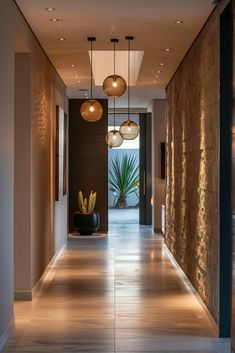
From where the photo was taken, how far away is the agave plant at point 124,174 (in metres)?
20.3

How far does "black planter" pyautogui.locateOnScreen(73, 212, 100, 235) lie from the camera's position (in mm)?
14297

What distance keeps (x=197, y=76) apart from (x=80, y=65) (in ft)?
8.90

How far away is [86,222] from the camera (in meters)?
14.3

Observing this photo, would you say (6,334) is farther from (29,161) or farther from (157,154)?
(157,154)

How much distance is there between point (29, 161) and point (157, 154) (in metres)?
7.96

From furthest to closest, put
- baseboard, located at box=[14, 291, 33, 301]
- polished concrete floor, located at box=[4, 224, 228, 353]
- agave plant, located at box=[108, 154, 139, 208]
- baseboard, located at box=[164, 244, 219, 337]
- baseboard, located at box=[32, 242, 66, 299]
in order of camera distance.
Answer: agave plant, located at box=[108, 154, 139, 208] < baseboard, located at box=[32, 242, 66, 299] < baseboard, located at box=[14, 291, 33, 301] < baseboard, located at box=[164, 244, 219, 337] < polished concrete floor, located at box=[4, 224, 228, 353]

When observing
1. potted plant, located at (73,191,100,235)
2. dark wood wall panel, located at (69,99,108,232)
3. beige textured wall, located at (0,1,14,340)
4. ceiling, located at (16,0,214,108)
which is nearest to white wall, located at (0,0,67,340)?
beige textured wall, located at (0,1,14,340)

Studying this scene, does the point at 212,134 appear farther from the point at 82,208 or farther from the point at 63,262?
the point at 82,208

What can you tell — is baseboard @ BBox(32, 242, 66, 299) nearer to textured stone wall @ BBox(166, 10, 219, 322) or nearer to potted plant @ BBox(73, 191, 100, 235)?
textured stone wall @ BBox(166, 10, 219, 322)

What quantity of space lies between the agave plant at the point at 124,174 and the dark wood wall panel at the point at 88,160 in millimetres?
4984

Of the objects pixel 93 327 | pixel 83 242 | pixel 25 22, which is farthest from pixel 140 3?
pixel 83 242

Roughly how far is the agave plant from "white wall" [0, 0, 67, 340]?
877 centimetres

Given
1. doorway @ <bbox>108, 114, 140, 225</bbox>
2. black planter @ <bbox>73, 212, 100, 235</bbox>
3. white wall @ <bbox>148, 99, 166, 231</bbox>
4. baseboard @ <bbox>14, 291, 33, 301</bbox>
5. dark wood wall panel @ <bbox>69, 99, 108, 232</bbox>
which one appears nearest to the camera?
baseboard @ <bbox>14, 291, 33, 301</bbox>

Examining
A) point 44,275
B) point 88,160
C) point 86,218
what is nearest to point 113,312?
point 44,275
